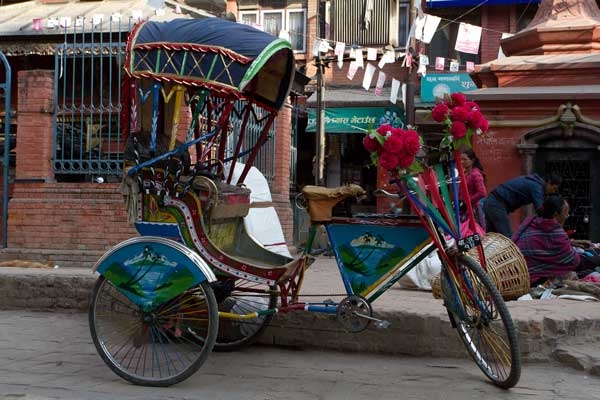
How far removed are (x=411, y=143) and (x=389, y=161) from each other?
172mm

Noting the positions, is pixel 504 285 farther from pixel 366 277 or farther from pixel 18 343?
pixel 18 343

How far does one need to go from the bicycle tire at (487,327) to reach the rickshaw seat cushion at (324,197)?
2.69 ft

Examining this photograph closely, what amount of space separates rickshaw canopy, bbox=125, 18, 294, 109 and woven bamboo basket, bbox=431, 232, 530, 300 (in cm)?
264

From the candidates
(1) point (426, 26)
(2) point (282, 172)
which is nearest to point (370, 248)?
(2) point (282, 172)

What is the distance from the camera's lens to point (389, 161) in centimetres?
422

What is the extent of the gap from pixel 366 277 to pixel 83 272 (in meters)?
3.48

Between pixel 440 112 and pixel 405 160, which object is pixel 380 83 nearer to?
pixel 440 112

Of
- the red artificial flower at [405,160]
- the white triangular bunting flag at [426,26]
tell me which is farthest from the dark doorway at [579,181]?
the white triangular bunting flag at [426,26]

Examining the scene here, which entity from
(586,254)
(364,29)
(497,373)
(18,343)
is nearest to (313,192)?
(497,373)

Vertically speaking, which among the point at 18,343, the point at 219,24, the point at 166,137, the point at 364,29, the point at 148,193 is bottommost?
the point at 18,343

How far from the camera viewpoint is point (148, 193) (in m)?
4.61

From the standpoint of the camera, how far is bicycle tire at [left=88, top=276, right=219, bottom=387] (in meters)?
4.42

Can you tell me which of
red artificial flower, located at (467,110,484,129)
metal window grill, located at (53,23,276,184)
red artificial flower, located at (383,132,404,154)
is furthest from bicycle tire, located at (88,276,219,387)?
metal window grill, located at (53,23,276,184)

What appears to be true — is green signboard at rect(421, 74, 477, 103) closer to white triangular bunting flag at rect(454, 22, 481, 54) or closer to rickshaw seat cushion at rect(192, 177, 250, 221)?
white triangular bunting flag at rect(454, 22, 481, 54)
